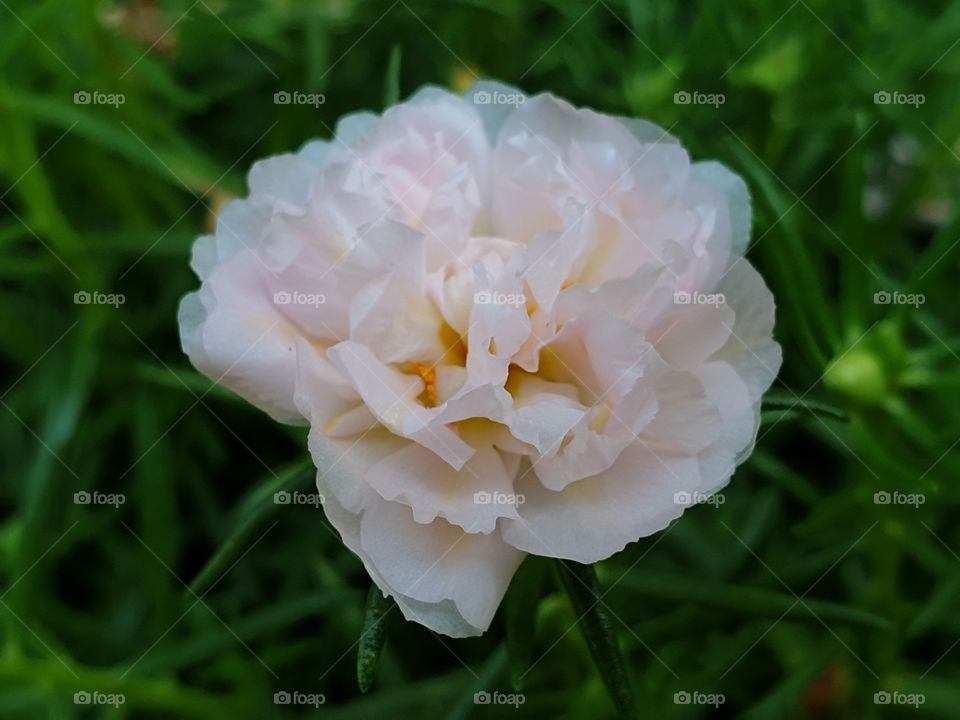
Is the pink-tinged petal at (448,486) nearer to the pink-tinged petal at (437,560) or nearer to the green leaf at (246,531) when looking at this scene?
the pink-tinged petal at (437,560)

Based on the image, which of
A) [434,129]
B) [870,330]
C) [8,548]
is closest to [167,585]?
[8,548]

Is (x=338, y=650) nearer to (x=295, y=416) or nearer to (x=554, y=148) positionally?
(x=295, y=416)

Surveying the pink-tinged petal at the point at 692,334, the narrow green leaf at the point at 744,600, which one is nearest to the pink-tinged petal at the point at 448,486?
Answer: the pink-tinged petal at the point at 692,334

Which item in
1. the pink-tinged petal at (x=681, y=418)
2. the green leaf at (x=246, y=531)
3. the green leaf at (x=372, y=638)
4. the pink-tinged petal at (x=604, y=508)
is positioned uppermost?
the pink-tinged petal at (x=681, y=418)

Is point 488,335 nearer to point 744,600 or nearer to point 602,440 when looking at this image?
point 602,440

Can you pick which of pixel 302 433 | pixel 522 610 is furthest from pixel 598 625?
pixel 302 433

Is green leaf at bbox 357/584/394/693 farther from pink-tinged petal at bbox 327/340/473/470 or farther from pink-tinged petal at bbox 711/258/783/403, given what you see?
pink-tinged petal at bbox 711/258/783/403

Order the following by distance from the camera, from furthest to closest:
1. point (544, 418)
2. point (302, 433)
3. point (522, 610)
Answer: point (302, 433) → point (522, 610) → point (544, 418)

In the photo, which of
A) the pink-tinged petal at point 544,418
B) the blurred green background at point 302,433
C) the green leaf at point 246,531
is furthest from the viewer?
the blurred green background at point 302,433
